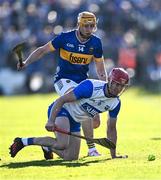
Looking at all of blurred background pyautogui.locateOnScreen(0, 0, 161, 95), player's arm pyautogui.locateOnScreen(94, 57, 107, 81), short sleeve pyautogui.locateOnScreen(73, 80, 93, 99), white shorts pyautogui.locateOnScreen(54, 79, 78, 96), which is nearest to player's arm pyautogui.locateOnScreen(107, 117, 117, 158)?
short sleeve pyautogui.locateOnScreen(73, 80, 93, 99)

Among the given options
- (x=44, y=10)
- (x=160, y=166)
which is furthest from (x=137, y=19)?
(x=160, y=166)

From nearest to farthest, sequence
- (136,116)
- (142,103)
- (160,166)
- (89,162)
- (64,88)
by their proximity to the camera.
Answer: (160,166)
(89,162)
(64,88)
(136,116)
(142,103)

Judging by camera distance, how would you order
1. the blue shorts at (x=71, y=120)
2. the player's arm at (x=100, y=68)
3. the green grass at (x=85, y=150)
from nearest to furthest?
the green grass at (x=85, y=150)
the blue shorts at (x=71, y=120)
the player's arm at (x=100, y=68)

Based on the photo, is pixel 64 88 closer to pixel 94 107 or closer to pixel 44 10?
pixel 94 107

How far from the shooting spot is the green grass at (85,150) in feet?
35.1

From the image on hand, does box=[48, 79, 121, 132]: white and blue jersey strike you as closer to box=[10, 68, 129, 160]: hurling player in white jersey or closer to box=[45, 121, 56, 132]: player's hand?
box=[10, 68, 129, 160]: hurling player in white jersey

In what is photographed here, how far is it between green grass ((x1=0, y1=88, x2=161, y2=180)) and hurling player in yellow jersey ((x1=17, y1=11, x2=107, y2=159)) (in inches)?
45.6

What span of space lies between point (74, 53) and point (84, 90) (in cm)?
170

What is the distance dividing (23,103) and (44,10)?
5680 mm

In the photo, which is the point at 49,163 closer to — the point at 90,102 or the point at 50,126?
the point at 50,126

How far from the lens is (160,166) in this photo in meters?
11.3

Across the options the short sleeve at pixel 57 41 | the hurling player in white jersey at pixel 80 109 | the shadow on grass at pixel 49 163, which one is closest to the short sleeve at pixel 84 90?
the hurling player in white jersey at pixel 80 109

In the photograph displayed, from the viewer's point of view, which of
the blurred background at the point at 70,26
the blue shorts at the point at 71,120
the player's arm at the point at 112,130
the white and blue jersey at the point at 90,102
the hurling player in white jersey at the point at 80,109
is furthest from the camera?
the blurred background at the point at 70,26

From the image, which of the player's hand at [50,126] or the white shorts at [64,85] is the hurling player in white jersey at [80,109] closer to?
the player's hand at [50,126]
